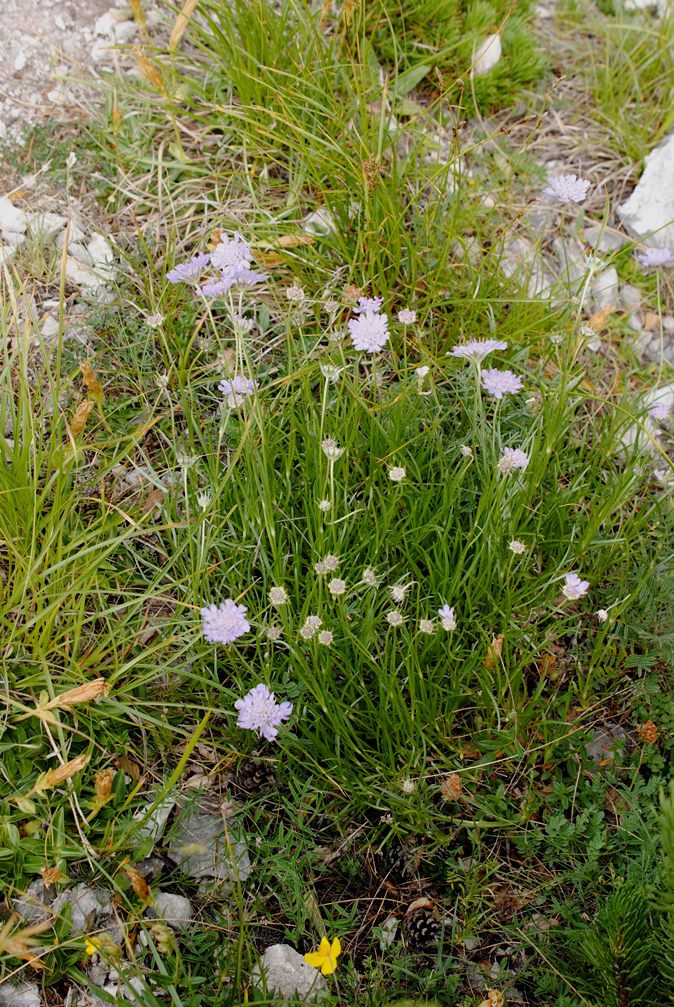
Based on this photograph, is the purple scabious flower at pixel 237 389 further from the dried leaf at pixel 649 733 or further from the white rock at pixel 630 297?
the white rock at pixel 630 297

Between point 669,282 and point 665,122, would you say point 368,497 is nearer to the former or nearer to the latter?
point 669,282

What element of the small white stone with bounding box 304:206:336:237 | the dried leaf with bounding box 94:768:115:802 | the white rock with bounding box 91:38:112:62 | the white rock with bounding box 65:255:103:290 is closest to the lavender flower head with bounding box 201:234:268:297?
the small white stone with bounding box 304:206:336:237

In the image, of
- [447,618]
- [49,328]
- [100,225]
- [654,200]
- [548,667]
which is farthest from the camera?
[654,200]

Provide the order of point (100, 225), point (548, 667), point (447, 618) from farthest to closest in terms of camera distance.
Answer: point (100, 225) → point (548, 667) → point (447, 618)

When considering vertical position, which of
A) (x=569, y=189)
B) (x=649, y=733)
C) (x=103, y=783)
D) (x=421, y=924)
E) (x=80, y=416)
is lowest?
(x=421, y=924)

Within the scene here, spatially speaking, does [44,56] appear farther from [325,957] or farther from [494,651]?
[325,957]

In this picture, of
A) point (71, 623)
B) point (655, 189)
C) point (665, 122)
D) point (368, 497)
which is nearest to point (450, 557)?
point (368, 497)

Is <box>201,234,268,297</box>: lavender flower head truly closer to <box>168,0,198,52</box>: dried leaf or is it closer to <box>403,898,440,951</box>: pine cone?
<box>168,0,198,52</box>: dried leaf

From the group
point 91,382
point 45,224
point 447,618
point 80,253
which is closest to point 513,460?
point 447,618
